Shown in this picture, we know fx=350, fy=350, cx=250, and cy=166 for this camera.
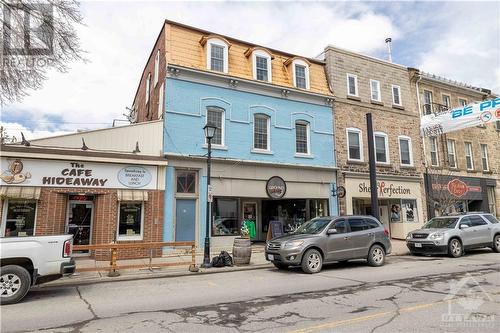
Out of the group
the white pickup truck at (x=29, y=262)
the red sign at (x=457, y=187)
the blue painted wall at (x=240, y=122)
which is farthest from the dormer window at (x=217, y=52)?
the red sign at (x=457, y=187)

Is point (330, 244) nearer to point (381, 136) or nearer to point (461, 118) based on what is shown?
point (381, 136)

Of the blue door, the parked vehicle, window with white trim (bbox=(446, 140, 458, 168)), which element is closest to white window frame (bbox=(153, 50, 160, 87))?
the blue door

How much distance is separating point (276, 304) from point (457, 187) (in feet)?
67.7

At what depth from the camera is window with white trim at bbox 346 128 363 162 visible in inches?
769

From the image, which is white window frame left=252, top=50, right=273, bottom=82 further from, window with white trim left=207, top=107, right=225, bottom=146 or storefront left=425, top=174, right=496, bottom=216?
storefront left=425, top=174, right=496, bottom=216

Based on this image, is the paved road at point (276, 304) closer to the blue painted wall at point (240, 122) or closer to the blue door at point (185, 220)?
the blue door at point (185, 220)

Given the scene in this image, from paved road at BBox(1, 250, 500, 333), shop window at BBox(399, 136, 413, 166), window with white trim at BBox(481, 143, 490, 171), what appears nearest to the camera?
paved road at BBox(1, 250, 500, 333)

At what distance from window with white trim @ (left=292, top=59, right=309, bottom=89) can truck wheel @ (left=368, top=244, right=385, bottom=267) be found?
385 inches

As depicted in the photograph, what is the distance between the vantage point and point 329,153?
18703mm

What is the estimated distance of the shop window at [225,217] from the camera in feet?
51.6

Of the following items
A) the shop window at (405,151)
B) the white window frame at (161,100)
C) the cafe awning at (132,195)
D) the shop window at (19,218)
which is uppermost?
the white window frame at (161,100)

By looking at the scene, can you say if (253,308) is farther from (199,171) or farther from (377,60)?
(377,60)

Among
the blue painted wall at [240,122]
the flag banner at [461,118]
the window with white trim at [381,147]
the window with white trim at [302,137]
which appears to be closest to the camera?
the blue painted wall at [240,122]

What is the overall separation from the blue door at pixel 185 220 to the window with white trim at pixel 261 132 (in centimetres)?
424
